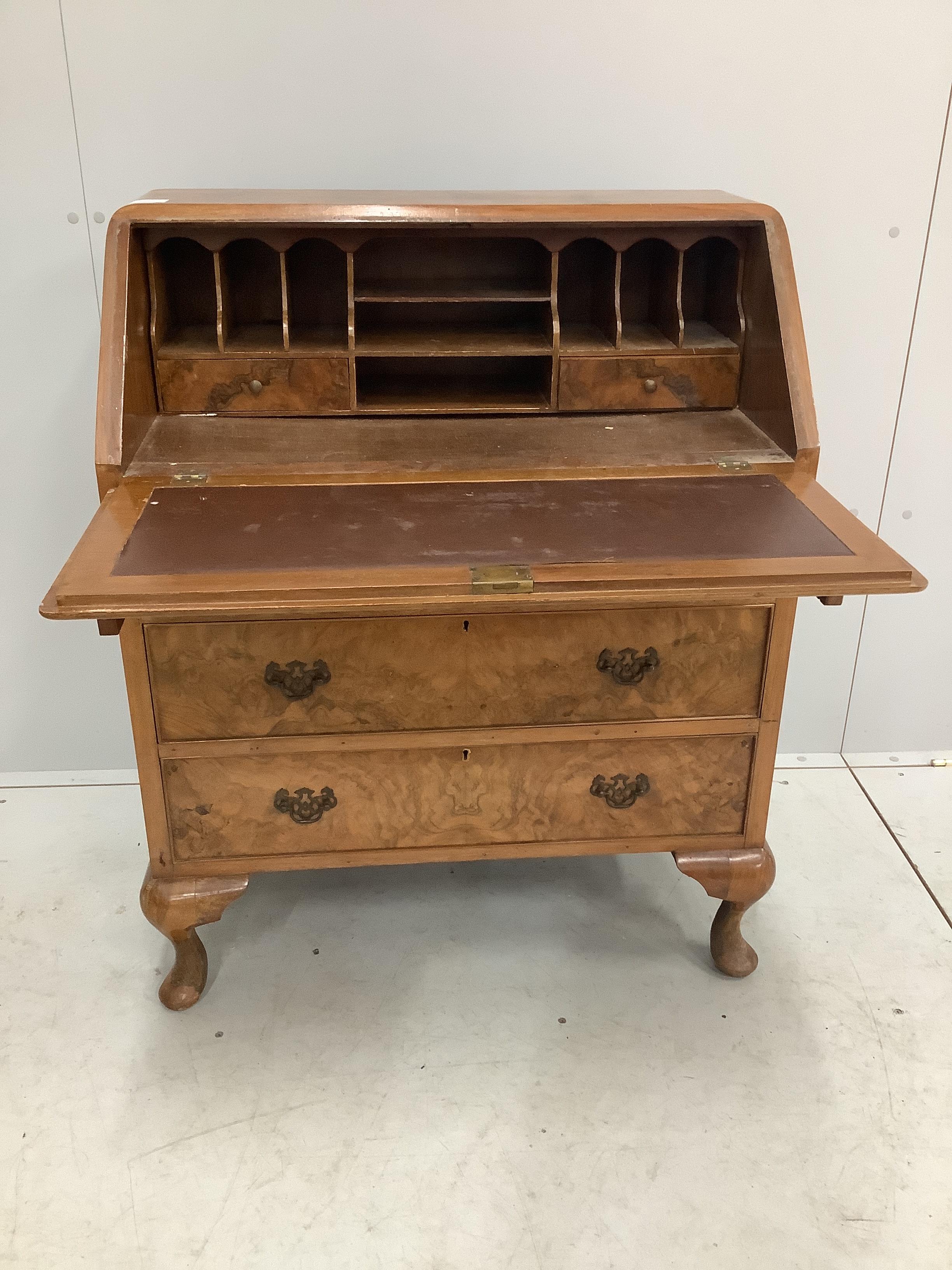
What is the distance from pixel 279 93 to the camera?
7.00ft

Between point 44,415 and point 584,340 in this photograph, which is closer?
point 584,340

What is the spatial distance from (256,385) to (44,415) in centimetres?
73

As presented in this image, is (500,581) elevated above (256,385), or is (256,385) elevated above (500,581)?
(256,385)

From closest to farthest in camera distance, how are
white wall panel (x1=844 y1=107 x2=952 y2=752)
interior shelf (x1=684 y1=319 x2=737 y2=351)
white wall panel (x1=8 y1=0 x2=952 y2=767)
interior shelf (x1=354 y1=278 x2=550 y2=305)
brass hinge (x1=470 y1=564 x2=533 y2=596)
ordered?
brass hinge (x1=470 y1=564 x2=533 y2=596) < interior shelf (x1=354 y1=278 x2=550 y2=305) < interior shelf (x1=684 y1=319 x2=737 y2=351) < white wall panel (x1=8 y1=0 x2=952 y2=767) < white wall panel (x1=844 y1=107 x2=952 y2=752)

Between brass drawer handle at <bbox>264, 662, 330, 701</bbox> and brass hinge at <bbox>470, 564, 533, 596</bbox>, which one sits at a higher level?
brass hinge at <bbox>470, 564, 533, 596</bbox>

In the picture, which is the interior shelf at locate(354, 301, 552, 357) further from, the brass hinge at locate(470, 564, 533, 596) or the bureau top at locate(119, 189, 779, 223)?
the brass hinge at locate(470, 564, 533, 596)

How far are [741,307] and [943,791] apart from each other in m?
1.49

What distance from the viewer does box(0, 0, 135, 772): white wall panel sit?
2111mm

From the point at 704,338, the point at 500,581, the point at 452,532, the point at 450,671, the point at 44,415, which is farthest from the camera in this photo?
the point at 44,415

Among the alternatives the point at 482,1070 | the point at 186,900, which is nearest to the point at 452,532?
the point at 186,900

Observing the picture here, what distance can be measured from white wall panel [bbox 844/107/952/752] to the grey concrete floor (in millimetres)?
428

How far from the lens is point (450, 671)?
5.49 ft

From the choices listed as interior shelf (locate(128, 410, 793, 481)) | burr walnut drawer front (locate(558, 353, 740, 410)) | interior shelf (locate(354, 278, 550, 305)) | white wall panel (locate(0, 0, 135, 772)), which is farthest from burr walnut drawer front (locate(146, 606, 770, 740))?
white wall panel (locate(0, 0, 135, 772))

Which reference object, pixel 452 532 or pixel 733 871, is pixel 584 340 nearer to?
pixel 452 532
